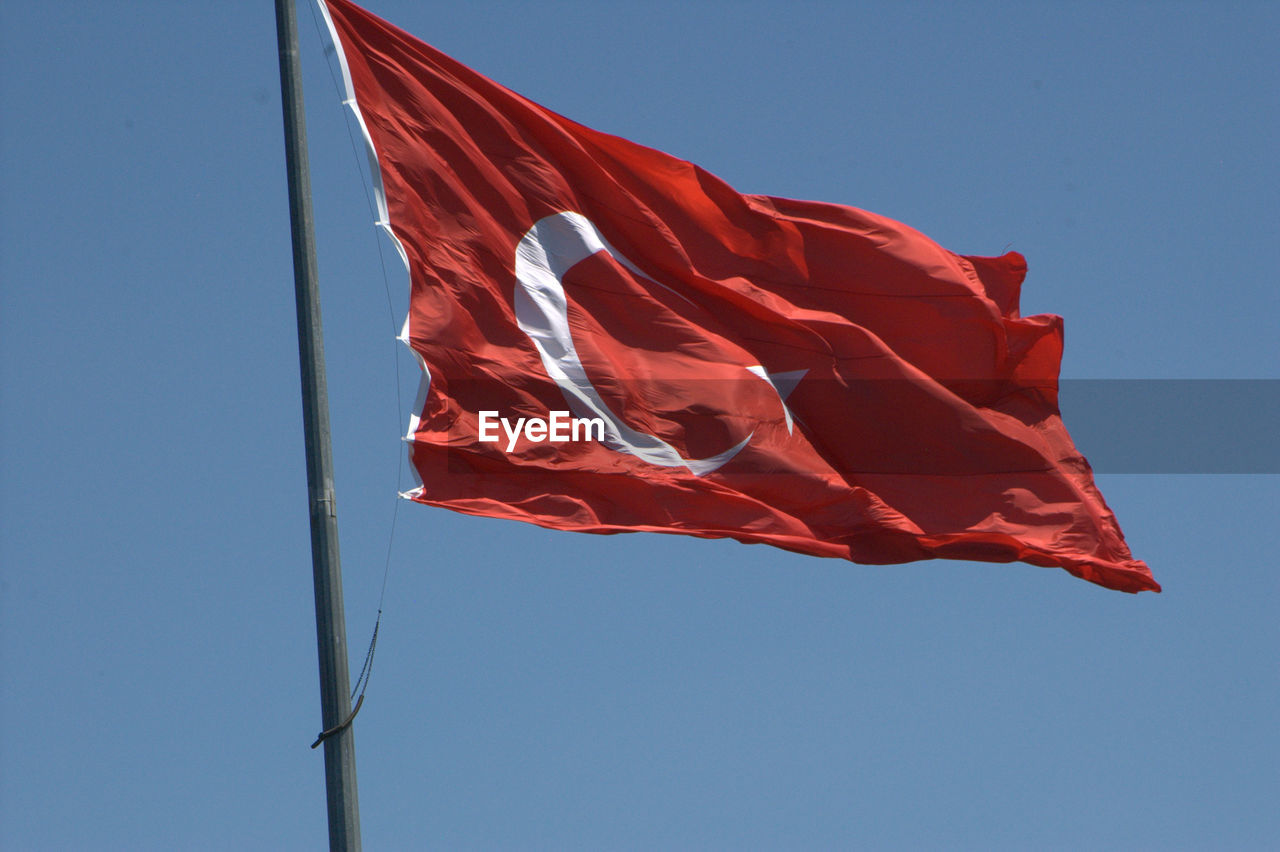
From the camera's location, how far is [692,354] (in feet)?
52.1

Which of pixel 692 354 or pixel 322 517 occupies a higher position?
pixel 692 354

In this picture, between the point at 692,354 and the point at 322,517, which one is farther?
the point at 692,354

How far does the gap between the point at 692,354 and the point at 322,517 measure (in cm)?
525

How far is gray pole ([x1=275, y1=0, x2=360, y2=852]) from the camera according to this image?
36.9 ft

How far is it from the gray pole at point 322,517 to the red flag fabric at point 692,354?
1754mm

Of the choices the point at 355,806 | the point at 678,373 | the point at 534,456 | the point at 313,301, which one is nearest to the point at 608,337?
the point at 678,373

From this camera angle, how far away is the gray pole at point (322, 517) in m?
11.2

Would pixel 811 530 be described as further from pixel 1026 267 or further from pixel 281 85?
pixel 281 85

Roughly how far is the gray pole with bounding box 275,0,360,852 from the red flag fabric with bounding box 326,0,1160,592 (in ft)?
5.75

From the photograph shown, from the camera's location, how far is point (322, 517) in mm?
11508

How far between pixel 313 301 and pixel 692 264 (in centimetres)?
540

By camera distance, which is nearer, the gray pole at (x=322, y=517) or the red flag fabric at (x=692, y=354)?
the gray pole at (x=322, y=517)

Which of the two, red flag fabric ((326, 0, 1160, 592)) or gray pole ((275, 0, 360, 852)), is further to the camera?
red flag fabric ((326, 0, 1160, 592))

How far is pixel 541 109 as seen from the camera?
623 inches
